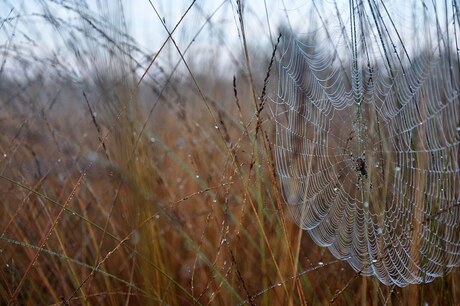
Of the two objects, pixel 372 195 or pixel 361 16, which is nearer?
pixel 361 16

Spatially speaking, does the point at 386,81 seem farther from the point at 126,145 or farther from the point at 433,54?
the point at 126,145

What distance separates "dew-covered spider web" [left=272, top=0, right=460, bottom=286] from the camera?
186cm

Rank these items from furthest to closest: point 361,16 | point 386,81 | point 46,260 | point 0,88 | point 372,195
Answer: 1. point 0,88
2. point 386,81
3. point 46,260
4. point 372,195
5. point 361,16

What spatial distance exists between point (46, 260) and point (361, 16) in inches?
48.9

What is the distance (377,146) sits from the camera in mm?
2238

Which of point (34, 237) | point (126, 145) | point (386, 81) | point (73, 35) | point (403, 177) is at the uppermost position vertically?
point (73, 35)

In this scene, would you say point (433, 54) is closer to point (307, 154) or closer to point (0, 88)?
point (307, 154)

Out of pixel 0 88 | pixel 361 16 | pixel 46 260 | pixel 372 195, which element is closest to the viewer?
pixel 361 16

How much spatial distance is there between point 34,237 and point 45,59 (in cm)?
64

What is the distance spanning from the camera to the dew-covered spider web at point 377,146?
6.11ft

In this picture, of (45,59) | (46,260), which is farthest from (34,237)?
(45,59)

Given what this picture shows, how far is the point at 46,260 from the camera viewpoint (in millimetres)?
2010

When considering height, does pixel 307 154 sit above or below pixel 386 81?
below

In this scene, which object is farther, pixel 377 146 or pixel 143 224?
pixel 377 146
